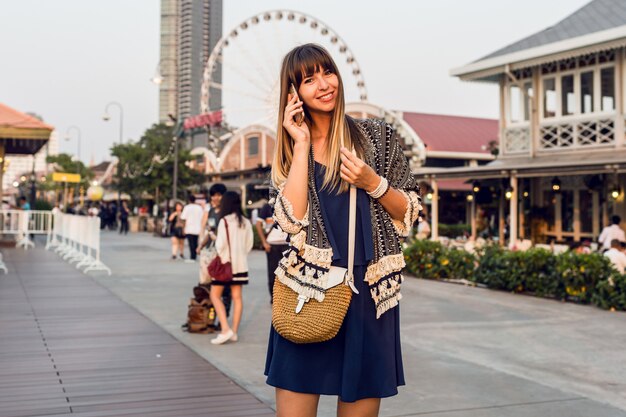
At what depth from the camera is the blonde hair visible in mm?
2449

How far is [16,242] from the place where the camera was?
2611 centimetres

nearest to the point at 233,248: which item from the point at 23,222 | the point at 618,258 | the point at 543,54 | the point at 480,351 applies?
the point at 480,351

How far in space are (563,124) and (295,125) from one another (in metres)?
18.3

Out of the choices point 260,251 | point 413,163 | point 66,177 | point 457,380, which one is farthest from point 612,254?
point 66,177

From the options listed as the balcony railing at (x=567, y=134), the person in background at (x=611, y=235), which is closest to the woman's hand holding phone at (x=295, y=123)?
the person in background at (x=611, y=235)

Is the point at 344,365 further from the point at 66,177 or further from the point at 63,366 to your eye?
the point at 66,177

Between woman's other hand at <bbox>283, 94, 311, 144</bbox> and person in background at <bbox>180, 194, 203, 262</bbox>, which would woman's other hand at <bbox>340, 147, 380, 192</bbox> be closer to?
woman's other hand at <bbox>283, 94, 311, 144</bbox>

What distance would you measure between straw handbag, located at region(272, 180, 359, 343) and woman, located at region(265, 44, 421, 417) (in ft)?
0.11

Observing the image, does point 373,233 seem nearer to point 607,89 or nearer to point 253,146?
point 607,89

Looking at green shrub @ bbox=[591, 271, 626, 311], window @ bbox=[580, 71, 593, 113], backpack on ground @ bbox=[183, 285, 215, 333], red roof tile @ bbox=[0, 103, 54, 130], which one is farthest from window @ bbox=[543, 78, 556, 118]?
backpack on ground @ bbox=[183, 285, 215, 333]

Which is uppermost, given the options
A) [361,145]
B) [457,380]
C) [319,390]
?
[361,145]

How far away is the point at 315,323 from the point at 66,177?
3592cm

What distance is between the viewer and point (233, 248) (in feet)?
24.8

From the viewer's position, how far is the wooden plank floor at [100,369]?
4867mm
